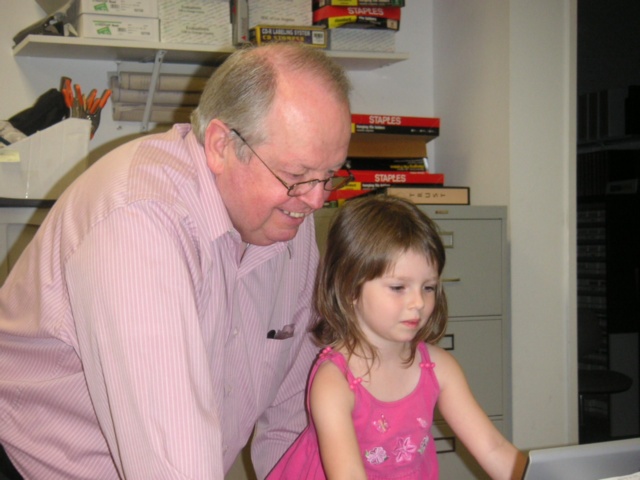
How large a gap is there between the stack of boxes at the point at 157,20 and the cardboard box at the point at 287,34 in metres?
0.12

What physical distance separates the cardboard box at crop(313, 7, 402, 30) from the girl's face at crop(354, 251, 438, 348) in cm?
139

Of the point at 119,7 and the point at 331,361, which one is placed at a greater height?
the point at 119,7

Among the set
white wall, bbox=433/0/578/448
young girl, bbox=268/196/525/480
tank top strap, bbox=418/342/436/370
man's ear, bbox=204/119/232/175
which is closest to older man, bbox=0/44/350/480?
man's ear, bbox=204/119/232/175

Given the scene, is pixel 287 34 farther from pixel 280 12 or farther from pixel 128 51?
pixel 128 51

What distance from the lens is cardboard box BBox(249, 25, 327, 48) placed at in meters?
2.31

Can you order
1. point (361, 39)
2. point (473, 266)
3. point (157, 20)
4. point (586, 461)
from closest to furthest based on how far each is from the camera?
point (586, 461) < point (473, 266) < point (157, 20) < point (361, 39)

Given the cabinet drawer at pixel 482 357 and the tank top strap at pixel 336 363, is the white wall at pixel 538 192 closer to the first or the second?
the cabinet drawer at pixel 482 357

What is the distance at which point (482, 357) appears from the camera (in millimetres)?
2219

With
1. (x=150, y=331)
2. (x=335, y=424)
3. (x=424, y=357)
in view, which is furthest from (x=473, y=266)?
(x=150, y=331)

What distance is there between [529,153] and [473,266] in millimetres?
465

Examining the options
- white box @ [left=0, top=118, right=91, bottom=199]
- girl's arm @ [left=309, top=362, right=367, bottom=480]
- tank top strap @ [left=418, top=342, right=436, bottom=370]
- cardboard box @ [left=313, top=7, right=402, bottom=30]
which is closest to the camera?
girl's arm @ [left=309, top=362, right=367, bottom=480]

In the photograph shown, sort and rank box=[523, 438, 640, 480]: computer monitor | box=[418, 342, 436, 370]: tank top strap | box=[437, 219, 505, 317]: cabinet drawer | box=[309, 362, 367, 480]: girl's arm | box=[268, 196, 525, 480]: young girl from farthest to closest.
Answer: box=[437, 219, 505, 317]: cabinet drawer < box=[418, 342, 436, 370]: tank top strap < box=[268, 196, 525, 480]: young girl < box=[309, 362, 367, 480]: girl's arm < box=[523, 438, 640, 480]: computer monitor

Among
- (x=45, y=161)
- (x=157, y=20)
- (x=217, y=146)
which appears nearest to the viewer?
(x=217, y=146)

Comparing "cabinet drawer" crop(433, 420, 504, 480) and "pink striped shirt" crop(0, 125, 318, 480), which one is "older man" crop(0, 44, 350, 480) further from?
"cabinet drawer" crop(433, 420, 504, 480)
